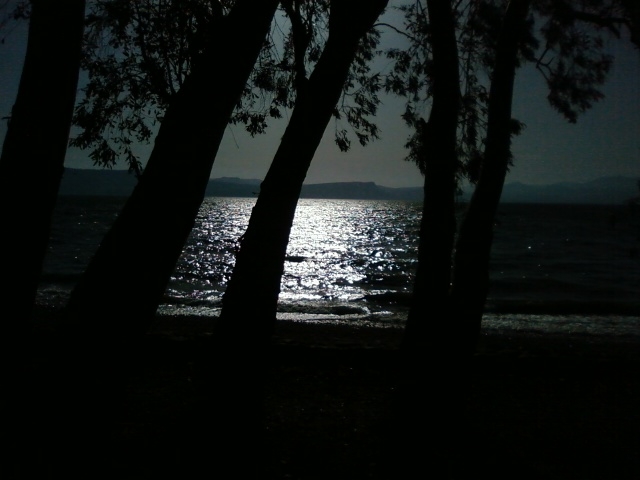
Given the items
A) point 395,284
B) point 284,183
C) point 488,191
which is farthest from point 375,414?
point 395,284

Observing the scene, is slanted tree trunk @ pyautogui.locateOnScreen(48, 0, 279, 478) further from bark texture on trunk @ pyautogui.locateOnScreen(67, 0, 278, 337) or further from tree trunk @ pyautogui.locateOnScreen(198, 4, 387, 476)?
tree trunk @ pyautogui.locateOnScreen(198, 4, 387, 476)

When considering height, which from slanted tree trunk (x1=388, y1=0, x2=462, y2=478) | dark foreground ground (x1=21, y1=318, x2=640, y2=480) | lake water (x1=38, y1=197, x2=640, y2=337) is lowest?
lake water (x1=38, y1=197, x2=640, y2=337)

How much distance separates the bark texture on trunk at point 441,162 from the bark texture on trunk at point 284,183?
45.1 inches

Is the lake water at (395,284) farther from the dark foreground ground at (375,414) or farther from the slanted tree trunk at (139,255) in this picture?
the slanted tree trunk at (139,255)

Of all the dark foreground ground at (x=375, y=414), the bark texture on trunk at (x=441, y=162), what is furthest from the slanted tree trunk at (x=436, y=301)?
the dark foreground ground at (x=375, y=414)

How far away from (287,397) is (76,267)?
21.8 meters

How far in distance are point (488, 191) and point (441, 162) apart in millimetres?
515

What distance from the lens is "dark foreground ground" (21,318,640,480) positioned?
496 centimetres

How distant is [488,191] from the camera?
5.30 m

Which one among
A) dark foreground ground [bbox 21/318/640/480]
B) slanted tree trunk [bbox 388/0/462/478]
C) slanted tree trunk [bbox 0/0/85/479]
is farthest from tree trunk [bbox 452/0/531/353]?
slanted tree trunk [bbox 0/0/85/479]

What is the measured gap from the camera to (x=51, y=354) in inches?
132

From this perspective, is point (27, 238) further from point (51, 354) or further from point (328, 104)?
point (328, 104)

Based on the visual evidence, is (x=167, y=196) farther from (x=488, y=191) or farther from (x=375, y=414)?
(x=375, y=414)

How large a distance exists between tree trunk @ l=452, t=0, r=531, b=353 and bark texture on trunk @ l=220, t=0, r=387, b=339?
5.09 ft
